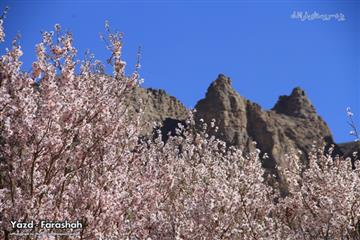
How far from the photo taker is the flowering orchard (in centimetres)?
799

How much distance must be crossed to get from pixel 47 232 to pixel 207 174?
17.6 ft

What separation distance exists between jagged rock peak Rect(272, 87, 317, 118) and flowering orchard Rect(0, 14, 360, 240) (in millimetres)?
117302

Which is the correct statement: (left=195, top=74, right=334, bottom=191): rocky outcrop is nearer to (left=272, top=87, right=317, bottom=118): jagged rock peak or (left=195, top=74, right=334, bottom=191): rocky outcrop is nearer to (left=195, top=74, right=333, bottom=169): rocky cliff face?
(left=195, top=74, right=333, bottom=169): rocky cliff face

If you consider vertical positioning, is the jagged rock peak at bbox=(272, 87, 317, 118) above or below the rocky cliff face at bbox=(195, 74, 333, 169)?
above

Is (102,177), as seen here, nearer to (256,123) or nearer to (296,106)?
(256,123)

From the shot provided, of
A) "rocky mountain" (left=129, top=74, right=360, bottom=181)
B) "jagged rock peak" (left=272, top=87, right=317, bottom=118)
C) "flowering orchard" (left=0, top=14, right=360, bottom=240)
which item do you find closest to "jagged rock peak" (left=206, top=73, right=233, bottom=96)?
"rocky mountain" (left=129, top=74, right=360, bottom=181)

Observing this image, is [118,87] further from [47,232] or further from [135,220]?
[47,232]

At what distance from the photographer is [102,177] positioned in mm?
9305

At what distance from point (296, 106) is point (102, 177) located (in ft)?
411

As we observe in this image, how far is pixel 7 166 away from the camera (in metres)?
8.14

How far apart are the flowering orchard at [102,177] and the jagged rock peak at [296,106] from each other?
117302 millimetres

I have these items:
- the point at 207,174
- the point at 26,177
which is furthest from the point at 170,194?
the point at 26,177

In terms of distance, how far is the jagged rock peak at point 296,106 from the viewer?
5079 inches

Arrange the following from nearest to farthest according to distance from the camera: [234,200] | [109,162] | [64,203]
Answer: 1. [64,203]
2. [109,162]
3. [234,200]
